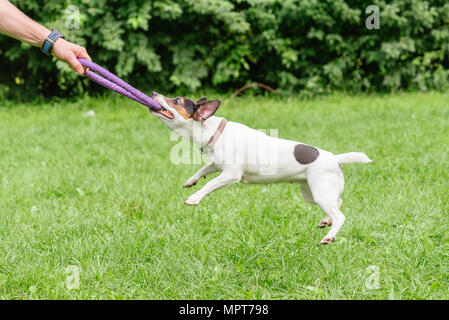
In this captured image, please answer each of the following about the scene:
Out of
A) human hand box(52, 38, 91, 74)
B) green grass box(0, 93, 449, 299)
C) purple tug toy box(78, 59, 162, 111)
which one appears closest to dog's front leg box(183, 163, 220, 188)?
purple tug toy box(78, 59, 162, 111)

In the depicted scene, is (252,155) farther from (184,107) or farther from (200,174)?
(184,107)

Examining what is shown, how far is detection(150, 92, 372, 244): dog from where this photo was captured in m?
2.86

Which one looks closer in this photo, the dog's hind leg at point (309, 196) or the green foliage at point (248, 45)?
the dog's hind leg at point (309, 196)

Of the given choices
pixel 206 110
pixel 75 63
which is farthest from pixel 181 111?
pixel 75 63

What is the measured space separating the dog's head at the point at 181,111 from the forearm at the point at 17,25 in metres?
0.76

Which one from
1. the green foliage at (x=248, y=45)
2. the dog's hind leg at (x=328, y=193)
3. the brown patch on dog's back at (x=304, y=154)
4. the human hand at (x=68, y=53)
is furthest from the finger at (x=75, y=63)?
the green foliage at (x=248, y=45)

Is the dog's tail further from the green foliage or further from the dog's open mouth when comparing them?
the green foliage

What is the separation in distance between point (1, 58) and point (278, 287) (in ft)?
29.4

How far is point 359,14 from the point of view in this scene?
931 cm

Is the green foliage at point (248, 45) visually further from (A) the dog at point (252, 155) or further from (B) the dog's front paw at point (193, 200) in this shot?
(B) the dog's front paw at point (193, 200)

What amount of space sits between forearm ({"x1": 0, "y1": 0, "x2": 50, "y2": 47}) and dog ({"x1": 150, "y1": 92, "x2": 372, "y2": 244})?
0.76 meters

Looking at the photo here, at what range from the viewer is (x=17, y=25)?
2.98 m

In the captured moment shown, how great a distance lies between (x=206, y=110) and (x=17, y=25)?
3.80ft

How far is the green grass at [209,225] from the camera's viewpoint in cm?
300
